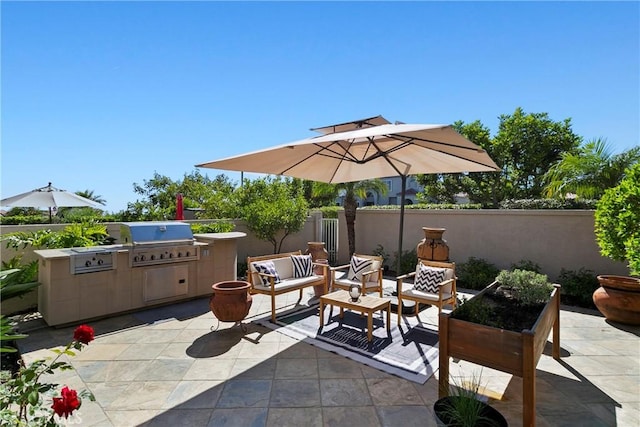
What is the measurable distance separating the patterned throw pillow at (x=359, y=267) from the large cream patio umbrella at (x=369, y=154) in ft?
2.30

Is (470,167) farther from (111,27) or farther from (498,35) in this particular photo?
(111,27)

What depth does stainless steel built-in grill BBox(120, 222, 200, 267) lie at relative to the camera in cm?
499

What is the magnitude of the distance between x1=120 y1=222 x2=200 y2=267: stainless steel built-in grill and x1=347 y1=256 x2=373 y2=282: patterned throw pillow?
2.77 meters

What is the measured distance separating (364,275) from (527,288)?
2297mm

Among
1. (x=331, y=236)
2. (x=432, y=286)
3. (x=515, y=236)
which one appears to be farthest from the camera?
(x=331, y=236)

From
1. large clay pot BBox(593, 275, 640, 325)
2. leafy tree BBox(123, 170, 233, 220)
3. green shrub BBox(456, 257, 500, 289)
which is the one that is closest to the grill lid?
green shrub BBox(456, 257, 500, 289)

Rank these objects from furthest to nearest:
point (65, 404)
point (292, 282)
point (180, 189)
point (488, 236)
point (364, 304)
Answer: point (180, 189) → point (488, 236) → point (292, 282) → point (364, 304) → point (65, 404)

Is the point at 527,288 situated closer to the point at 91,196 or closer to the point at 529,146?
the point at 529,146

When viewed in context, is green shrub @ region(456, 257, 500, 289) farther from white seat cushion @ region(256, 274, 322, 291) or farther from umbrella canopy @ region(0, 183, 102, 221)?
umbrella canopy @ region(0, 183, 102, 221)

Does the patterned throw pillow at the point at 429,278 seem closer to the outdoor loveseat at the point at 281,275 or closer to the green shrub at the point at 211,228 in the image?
the outdoor loveseat at the point at 281,275

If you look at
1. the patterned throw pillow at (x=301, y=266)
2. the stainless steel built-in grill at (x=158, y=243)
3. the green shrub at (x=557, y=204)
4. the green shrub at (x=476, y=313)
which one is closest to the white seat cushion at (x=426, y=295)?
the green shrub at (x=476, y=313)

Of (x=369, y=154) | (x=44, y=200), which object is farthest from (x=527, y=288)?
(x=44, y=200)

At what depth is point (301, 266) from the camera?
5.57m

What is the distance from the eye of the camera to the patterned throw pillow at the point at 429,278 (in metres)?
4.69
